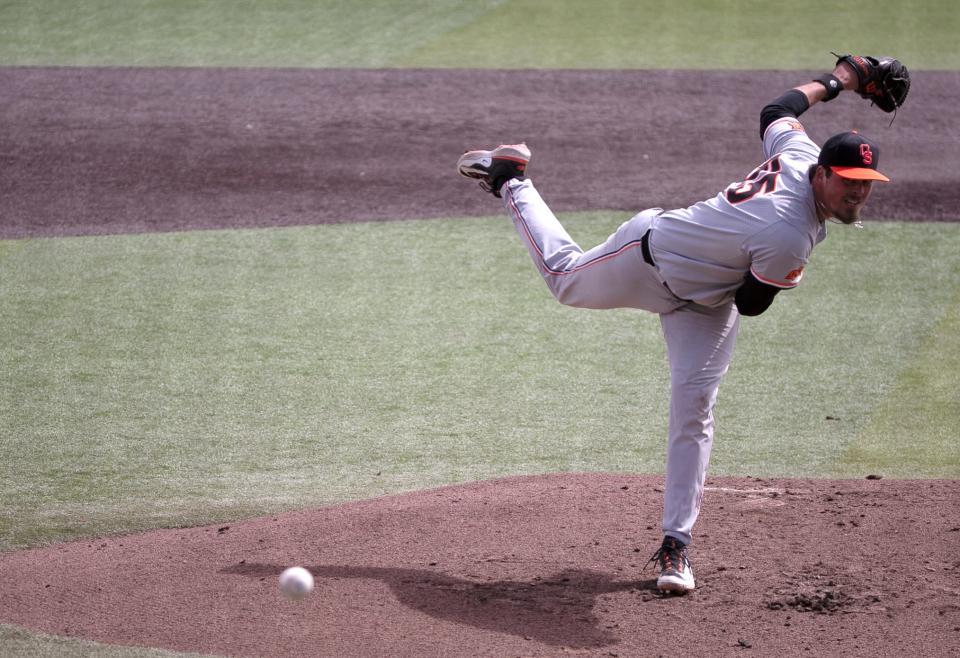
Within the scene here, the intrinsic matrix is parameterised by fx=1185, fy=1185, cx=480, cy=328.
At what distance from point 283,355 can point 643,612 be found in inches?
129

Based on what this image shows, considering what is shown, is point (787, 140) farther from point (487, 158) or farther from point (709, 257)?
point (487, 158)

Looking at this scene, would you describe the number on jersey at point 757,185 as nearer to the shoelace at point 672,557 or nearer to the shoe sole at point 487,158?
the shoe sole at point 487,158

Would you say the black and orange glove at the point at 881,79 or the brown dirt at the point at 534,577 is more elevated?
the black and orange glove at the point at 881,79

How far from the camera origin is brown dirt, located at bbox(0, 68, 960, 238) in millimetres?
9508

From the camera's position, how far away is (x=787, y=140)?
4293mm

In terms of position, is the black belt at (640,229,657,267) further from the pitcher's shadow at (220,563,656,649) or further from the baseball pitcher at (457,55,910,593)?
the pitcher's shadow at (220,563,656,649)

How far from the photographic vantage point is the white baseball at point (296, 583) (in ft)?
12.5

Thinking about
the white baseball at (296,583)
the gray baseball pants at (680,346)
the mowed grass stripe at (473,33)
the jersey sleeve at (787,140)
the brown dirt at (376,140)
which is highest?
the jersey sleeve at (787,140)

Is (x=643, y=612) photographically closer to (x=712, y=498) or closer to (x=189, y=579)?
(x=712, y=498)

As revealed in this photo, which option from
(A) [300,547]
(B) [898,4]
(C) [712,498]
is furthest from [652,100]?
(A) [300,547]

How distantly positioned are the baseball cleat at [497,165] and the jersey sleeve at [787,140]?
1.00 metres

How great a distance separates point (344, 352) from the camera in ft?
22.2

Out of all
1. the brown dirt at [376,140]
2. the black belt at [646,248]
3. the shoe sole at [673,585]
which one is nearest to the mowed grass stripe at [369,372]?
the brown dirt at [376,140]

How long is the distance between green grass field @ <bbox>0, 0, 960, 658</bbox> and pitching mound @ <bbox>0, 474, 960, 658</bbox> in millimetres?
318
